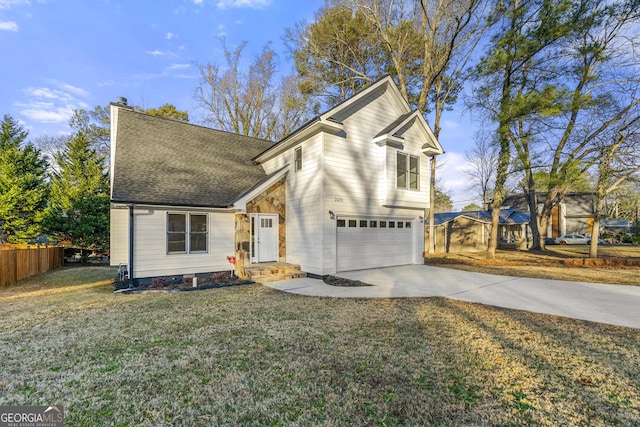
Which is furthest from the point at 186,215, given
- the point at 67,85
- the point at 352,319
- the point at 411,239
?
the point at 67,85

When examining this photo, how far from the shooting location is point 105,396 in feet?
9.13

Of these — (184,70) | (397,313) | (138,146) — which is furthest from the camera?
(184,70)

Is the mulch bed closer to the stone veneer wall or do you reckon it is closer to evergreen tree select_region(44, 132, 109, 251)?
the stone veneer wall

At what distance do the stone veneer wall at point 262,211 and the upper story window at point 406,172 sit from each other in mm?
4615

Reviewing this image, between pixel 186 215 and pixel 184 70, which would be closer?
pixel 186 215

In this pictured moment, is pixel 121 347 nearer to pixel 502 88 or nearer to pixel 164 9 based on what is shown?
pixel 164 9

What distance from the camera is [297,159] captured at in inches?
421

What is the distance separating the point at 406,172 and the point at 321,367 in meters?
9.44

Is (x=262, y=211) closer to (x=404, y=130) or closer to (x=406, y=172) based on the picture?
(x=406, y=172)

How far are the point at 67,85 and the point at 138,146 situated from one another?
12.6 metres

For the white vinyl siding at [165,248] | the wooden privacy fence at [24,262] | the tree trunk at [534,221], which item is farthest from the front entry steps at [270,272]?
the tree trunk at [534,221]

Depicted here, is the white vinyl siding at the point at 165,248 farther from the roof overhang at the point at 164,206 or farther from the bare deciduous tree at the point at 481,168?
the bare deciduous tree at the point at 481,168

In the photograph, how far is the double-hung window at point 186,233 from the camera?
9305mm

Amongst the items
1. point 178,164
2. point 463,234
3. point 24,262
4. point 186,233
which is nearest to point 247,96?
point 178,164
